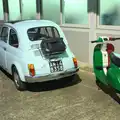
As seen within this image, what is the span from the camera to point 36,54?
20.8 feet

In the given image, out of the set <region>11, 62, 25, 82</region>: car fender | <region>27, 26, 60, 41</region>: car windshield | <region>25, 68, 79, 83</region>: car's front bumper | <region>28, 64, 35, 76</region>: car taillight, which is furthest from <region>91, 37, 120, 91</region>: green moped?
<region>11, 62, 25, 82</region>: car fender

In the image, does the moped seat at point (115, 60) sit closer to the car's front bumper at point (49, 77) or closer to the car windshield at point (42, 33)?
the car's front bumper at point (49, 77)

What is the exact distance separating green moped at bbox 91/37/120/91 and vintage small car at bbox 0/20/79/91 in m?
0.86

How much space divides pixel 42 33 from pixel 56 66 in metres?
1.15

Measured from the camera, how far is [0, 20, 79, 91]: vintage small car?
6.19 meters

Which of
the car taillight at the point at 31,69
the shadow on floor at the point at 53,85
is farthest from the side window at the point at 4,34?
the car taillight at the point at 31,69

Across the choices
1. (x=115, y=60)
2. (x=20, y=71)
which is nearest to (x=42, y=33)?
(x=20, y=71)

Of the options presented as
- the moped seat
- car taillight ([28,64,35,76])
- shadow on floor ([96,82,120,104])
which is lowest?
shadow on floor ([96,82,120,104])

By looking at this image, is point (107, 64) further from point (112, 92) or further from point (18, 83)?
point (18, 83)

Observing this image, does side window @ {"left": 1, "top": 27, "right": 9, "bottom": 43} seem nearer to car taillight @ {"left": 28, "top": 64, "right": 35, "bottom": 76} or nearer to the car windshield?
the car windshield

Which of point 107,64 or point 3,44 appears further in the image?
point 3,44

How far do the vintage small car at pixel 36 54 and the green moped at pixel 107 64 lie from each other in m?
0.86

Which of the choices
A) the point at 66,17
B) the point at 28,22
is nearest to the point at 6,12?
the point at 66,17

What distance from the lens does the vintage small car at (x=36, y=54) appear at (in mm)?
6188
